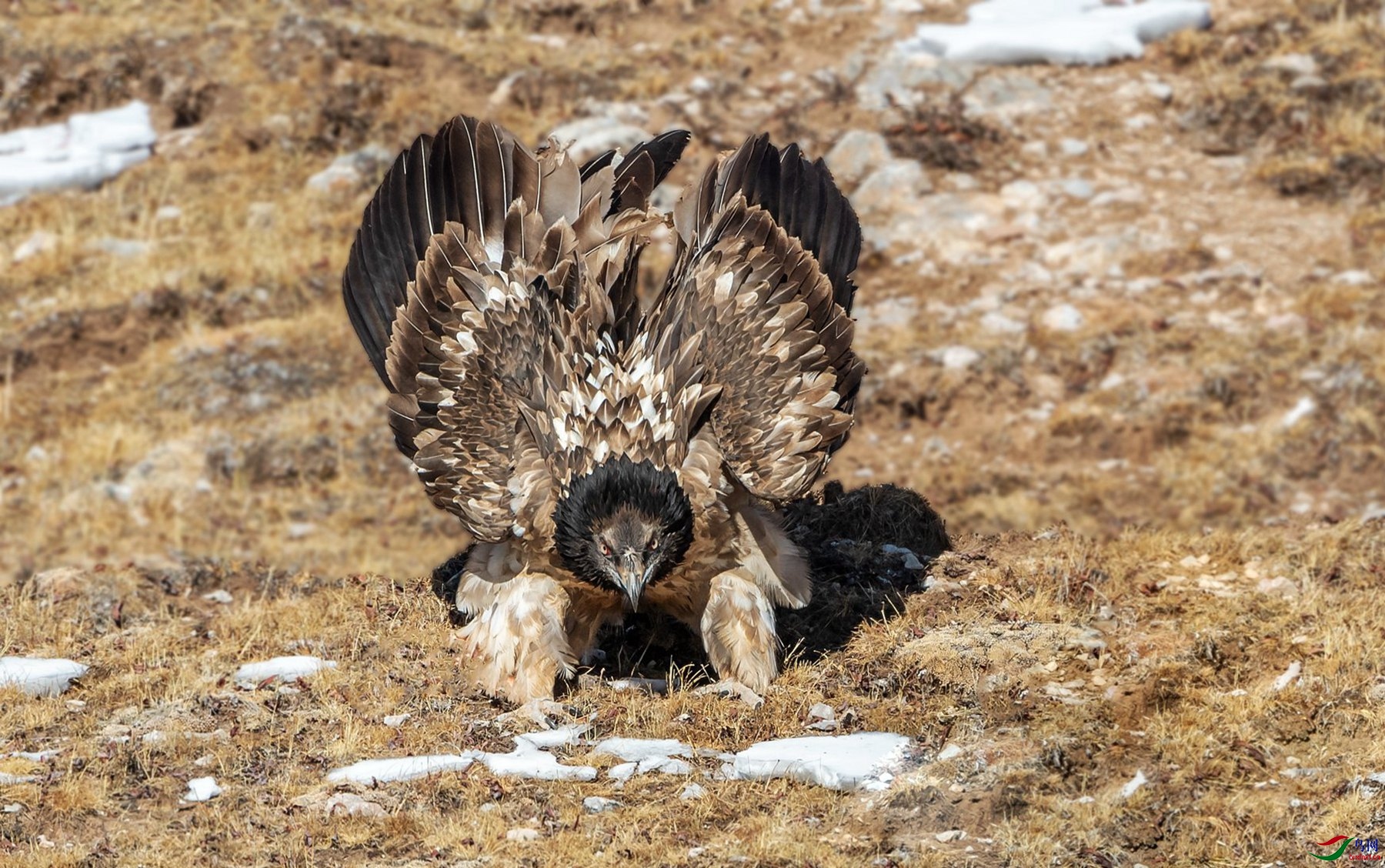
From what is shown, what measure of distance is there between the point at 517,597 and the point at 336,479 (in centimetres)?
861

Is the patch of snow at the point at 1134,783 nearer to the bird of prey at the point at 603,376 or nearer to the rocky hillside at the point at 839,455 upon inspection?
the rocky hillside at the point at 839,455

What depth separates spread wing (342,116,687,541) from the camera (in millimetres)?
8828

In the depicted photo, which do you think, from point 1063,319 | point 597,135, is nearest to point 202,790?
point 1063,319

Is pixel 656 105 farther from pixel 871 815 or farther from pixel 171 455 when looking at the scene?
pixel 871 815

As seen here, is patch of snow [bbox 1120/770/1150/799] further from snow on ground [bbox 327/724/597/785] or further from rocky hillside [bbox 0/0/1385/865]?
snow on ground [bbox 327/724/597/785]

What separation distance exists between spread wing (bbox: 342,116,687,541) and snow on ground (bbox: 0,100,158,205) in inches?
456

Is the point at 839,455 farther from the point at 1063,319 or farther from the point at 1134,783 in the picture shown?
the point at 1134,783

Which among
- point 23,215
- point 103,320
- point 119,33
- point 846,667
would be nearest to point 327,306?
point 103,320

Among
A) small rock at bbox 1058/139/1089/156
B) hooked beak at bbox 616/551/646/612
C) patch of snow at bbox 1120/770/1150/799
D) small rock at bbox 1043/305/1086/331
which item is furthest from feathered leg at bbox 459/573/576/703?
small rock at bbox 1058/139/1089/156

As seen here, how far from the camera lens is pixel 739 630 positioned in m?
8.38

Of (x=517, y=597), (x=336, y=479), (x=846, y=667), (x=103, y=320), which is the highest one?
(x=517, y=597)

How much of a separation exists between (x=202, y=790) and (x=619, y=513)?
94.1 inches

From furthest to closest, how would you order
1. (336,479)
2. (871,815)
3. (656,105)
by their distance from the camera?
(656,105), (336,479), (871,815)

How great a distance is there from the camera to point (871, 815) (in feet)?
22.4
